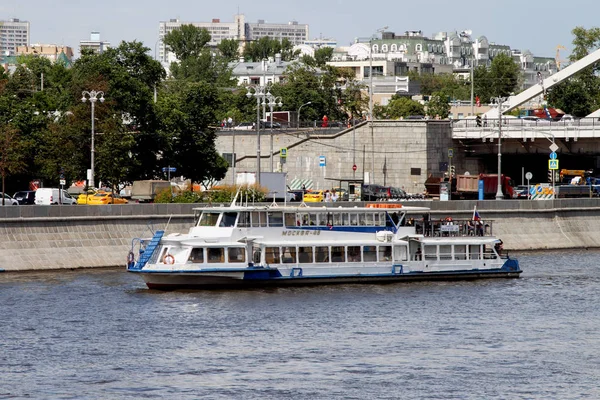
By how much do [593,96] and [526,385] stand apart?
12328 centimetres

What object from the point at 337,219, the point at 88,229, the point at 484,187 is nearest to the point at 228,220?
the point at 337,219

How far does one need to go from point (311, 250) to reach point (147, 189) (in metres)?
27.6

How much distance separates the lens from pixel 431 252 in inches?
2501

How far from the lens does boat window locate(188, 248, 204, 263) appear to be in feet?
190

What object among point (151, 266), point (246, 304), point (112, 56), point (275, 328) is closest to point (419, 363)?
point (275, 328)

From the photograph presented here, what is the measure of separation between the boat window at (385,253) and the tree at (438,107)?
93665 millimetres

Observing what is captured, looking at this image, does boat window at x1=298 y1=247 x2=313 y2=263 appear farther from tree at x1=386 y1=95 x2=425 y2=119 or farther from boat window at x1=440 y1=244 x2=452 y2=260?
tree at x1=386 y1=95 x2=425 y2=119

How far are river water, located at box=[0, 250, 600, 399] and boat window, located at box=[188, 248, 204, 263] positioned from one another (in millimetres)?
1534

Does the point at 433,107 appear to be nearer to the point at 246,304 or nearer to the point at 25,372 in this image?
the point at 246,304

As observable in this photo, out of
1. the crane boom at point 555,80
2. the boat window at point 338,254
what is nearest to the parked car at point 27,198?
the boat window at point 338,254

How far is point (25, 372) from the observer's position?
137ft

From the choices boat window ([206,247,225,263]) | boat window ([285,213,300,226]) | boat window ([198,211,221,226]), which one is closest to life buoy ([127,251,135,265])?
boat window ([206,247,225,263])

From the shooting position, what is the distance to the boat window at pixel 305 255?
6022 cm

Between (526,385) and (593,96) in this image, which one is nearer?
(526,385)
